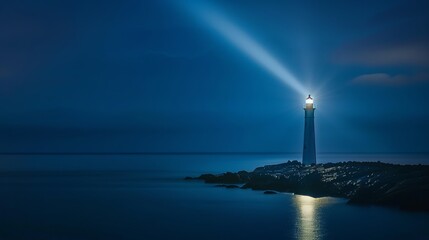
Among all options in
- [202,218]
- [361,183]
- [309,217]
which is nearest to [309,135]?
[361,183]

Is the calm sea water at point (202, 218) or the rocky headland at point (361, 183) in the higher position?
the rocky headland at point (361, 183)

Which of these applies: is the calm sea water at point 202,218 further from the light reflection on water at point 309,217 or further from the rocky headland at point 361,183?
the rocky headland at point 361,183

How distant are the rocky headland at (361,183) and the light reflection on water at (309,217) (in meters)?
0.59

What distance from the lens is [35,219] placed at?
29000 millimetres

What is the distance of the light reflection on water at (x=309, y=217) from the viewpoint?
24000mm

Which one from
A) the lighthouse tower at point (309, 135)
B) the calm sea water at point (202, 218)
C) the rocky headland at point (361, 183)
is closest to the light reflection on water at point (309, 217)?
the calm sea water at point (202, 218)

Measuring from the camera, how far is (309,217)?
2884cm

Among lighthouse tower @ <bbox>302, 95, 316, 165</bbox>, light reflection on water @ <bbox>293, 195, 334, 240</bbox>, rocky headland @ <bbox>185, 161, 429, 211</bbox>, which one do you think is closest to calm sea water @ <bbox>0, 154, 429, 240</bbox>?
light reflection on water @ <bbox>293, 195, 334, 240</bbox>

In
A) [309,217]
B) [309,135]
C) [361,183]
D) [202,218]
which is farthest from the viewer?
[309,135]

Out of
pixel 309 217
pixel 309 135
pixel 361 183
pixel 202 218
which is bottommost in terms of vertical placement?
pixel 202 218

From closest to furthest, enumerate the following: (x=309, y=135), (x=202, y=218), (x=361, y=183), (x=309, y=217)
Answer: (x=309, y=217) < (x=202, y=218) < (x=361, y=183) < (x=309, y=135)

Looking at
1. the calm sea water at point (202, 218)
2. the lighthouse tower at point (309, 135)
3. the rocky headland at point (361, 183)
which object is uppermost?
the lighthouse tower at point (309, 135)

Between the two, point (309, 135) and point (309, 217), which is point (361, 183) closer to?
point (309, 217)

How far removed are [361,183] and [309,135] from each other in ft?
45.0
